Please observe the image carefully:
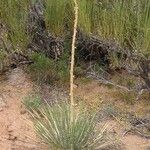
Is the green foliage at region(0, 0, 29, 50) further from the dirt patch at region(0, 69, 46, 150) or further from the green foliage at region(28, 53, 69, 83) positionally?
the dirt patch at region(0, 69, 46, 150)

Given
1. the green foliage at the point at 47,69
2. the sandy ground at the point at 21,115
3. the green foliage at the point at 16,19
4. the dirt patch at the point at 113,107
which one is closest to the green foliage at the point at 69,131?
the sandy ground at the point at 21,115

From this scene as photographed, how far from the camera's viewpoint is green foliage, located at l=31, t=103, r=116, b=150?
3.77m

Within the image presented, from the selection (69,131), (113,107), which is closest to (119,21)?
(113,107)

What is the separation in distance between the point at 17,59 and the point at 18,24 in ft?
1.72

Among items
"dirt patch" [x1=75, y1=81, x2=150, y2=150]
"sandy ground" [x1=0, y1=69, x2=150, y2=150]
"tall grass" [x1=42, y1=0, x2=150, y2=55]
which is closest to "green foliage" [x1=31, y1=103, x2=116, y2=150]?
"sandy ground" [x1=0, y1=69, x2=150, y2=150]

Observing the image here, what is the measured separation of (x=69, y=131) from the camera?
376cm

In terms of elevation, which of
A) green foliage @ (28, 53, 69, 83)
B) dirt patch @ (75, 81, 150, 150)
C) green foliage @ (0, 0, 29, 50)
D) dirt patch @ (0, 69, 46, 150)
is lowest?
dirt patch @ (75, 81, 150, 150)

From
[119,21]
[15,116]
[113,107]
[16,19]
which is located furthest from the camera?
[16,19]

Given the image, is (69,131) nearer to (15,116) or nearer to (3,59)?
(15,116)

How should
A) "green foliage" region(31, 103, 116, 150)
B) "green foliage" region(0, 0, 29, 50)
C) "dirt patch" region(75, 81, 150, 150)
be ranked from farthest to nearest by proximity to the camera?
1. "green foliage" region(0, 0, 29, 50)
2. "dirt patch" region(75, 81, 150, 150)
3. "green foliage" region(31, 103, 116, 150)

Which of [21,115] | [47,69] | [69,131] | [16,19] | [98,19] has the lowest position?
[21,115]

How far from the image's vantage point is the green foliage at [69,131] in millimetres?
3771

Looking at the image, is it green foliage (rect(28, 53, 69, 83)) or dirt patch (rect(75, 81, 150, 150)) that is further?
green foliage (rect(28, 53, 69, 83))

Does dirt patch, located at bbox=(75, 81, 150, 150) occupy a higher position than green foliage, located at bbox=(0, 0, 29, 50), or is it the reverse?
green foliage, located at bbox=(0, 0, 29, 50)
